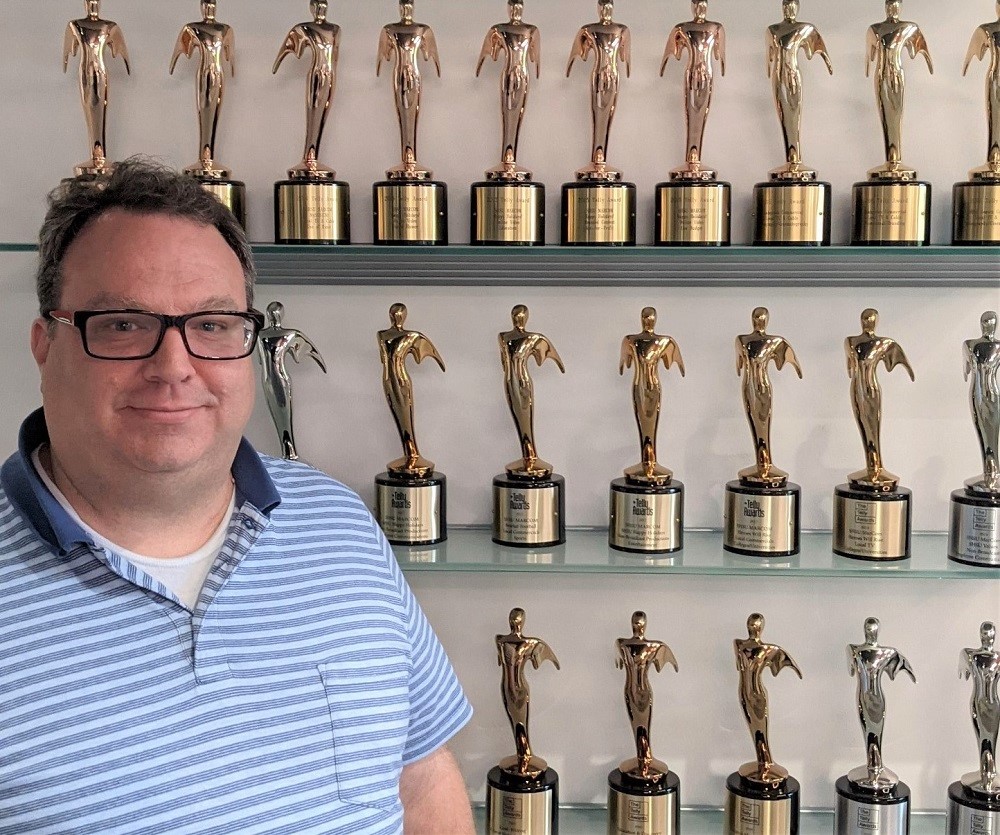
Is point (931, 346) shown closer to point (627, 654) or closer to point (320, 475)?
point (627, 654)

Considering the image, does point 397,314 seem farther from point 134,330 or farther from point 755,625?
point 755,625

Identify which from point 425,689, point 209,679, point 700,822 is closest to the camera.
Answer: point 209,679

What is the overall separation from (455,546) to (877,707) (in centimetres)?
43

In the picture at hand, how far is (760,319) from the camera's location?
109 cm

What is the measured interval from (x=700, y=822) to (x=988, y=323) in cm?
57

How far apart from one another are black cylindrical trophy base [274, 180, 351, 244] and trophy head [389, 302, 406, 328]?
Answer: 0.26 feet

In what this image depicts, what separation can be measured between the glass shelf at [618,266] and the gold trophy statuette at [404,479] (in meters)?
0.06

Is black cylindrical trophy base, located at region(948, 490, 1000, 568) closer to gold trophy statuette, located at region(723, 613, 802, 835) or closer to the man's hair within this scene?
gold trophy statuette, located at region(723, 613, 802, 835)

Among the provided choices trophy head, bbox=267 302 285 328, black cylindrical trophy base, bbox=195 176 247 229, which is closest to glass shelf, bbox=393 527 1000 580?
trophy head, bbox=267 302 285 328

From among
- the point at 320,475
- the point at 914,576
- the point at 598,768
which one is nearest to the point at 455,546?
the point at 320,475

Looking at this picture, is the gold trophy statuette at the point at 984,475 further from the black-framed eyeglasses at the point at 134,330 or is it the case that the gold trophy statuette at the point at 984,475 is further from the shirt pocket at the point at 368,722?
the black-framed eyeglasses at the point at 134,330

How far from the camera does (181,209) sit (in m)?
0.87

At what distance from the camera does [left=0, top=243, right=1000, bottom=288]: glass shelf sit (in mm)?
1072

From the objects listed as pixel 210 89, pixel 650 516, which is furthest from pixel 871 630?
pixel 210 89
